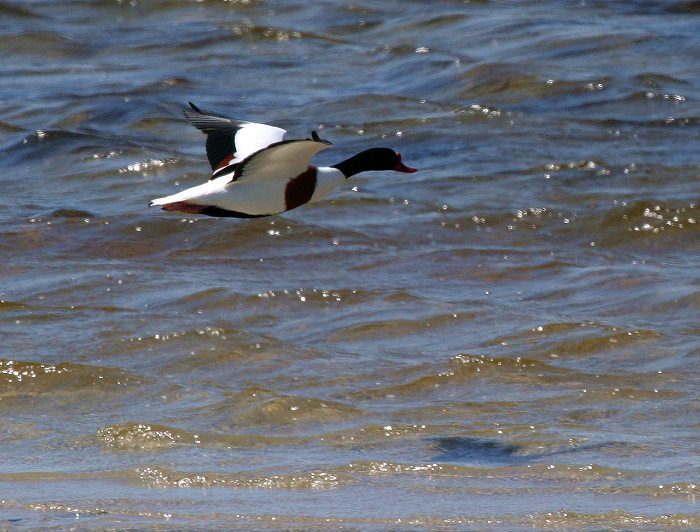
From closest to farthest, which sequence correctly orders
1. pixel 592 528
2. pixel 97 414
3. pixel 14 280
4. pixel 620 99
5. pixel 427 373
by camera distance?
pixel 592 528 < pixel 97 414 < pixel 427 373 < pixel 14 280 < pixel 620 99

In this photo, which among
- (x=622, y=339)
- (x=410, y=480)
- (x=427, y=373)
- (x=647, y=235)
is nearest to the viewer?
(x=410, y=480)

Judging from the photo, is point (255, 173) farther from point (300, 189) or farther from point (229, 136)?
point (229, 136)

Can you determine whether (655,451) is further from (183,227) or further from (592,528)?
(183,227)

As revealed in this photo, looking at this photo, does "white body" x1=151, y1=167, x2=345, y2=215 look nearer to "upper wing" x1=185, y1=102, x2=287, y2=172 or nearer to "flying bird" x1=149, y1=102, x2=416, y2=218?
"flying bird" x1=149, y1=102, x2=416, y2=218

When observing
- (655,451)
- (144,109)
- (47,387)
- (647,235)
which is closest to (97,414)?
(47,387)

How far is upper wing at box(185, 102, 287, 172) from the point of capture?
23.7ft

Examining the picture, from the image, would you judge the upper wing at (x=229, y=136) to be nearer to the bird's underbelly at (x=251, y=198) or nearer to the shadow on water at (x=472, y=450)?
the bird's underbelly at (x=251, y=198)

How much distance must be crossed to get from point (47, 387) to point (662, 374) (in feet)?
9.66

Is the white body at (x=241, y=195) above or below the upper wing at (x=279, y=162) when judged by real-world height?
below

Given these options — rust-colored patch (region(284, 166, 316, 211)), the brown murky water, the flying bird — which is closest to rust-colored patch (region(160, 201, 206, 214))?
the flying bird

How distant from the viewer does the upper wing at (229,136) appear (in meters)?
7.23

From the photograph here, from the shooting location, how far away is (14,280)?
841 cm

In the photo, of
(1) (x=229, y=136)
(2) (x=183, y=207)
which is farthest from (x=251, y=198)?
(1) (x=229, y=136)

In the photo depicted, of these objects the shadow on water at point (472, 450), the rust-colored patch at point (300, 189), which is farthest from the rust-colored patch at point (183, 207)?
the shadow on water at point (472, 450)
